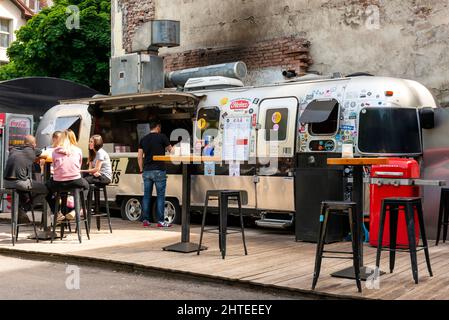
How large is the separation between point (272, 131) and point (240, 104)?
2.81 feet

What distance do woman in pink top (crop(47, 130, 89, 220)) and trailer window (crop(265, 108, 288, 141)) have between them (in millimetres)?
3145

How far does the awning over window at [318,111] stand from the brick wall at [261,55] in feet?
12.6

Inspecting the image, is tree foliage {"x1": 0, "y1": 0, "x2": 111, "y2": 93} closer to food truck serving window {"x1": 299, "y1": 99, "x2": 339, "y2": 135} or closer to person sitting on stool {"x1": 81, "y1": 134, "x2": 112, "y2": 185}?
person sitting on stool {"x1": 81, "y1": 134, "x2": 112, "y2": 185}

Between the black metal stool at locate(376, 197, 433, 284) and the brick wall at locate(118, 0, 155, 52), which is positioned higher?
the brick wall at locate(118, 0, 155, 52)

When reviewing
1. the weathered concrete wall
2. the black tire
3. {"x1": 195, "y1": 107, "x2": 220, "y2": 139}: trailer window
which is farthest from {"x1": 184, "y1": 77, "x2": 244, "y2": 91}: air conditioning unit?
the weathered concrete wall

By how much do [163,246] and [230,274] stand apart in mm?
2319

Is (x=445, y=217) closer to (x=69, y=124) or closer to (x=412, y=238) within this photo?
(x=412, y=238)

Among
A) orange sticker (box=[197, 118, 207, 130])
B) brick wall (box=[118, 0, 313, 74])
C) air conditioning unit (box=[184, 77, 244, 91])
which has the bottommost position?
orange sticker (box=[197, 118, 207, 130])

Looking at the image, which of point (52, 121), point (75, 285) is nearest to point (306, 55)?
point (52, 121)

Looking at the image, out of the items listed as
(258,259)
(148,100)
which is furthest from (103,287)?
(148,100)

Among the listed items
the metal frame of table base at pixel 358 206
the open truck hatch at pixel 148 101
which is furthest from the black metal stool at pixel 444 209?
the open truck hatch at pixel 148 101

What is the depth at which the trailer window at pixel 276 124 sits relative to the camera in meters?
10.5

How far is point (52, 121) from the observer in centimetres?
1465

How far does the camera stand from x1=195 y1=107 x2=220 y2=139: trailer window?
37.5ft
